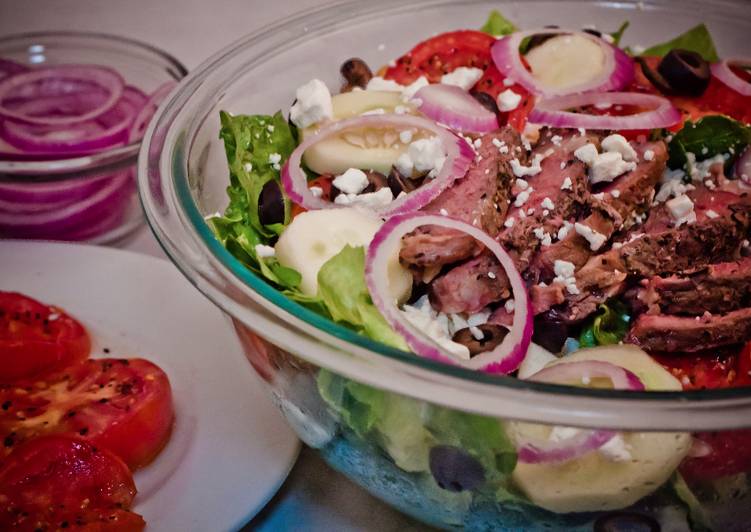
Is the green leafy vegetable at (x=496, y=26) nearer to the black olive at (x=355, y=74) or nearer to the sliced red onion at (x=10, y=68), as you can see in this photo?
the black olive at (x=355, y=74)

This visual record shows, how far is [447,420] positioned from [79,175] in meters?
1.26

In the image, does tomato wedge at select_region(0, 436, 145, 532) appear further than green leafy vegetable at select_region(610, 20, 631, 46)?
No

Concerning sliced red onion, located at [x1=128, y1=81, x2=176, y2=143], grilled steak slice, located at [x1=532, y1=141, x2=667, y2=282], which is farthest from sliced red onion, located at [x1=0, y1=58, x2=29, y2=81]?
grilled steak slice, located at [x1=532, y1=141, x2=667, y2=282]

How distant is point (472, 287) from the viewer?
1.28 m

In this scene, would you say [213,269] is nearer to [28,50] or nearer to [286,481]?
[286,481]

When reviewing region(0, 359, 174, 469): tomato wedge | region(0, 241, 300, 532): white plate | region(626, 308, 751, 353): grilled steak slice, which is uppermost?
region(626, 308, 751, 353): grilled steak slice

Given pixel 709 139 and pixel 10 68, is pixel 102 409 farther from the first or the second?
pixel 10 68

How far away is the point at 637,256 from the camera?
1377mm

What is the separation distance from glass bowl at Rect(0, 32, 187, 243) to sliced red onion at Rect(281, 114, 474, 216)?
569mm

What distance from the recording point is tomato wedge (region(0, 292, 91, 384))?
59.1 inches

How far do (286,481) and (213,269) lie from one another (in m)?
0.45

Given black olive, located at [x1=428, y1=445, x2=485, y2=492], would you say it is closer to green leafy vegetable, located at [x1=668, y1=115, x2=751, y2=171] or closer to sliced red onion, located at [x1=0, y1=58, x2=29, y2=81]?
green leafy vegetable, located at [x1=668, y1=115, x2=751, y2=171]

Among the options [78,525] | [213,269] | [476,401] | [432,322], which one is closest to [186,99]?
[213,269]

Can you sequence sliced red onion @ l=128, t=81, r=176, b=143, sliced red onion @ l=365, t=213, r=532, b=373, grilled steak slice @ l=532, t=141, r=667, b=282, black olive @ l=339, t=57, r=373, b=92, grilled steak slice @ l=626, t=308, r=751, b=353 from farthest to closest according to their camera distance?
sliced red onion @ l=128, t=81, r=176, b=143 < black olive @ l=339, t=57, r=373, b=92 < grilled steak slice @ l=532, t=141, r=667, b=282 < grilled steak slice @ l=626, t=308, r=751, b=353 < sliced red onion @ l=365, t=213, r=532, b=373
